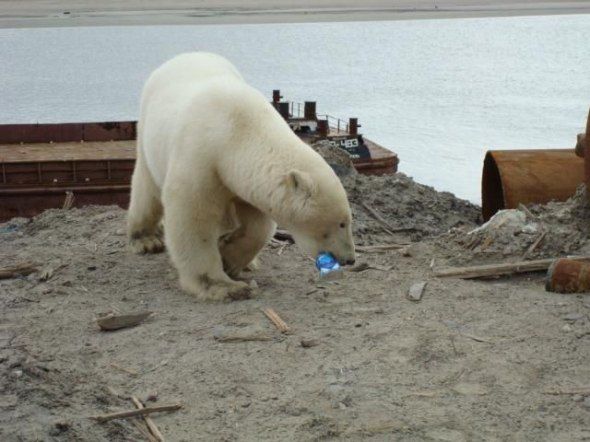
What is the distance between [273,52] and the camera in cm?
5278

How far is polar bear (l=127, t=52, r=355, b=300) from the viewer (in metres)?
5.20

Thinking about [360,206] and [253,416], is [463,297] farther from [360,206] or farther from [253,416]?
[360,206]

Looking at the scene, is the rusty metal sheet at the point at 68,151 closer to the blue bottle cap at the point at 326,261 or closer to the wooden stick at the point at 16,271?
the wooden stick at the point at 16,271

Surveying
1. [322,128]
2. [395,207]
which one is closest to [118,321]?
[395,207]

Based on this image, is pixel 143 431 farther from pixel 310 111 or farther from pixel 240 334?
pixel 310 111

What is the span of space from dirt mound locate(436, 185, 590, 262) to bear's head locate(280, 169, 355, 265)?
1.34m

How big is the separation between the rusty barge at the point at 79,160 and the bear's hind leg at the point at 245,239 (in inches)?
183

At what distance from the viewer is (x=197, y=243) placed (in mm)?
5605

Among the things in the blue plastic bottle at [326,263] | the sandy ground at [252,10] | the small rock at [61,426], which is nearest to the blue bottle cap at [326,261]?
the blue plastic bottle at [326,263]

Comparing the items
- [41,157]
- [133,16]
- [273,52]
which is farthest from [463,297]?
[133,16]

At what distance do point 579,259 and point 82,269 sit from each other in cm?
322

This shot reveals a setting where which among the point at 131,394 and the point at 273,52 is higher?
the point at 131,394

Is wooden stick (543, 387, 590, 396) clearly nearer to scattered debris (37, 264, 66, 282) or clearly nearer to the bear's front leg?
the bear's front leg

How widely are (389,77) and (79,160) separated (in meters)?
28.6
